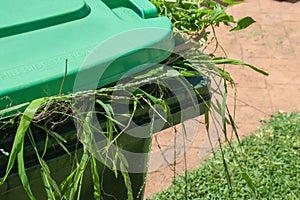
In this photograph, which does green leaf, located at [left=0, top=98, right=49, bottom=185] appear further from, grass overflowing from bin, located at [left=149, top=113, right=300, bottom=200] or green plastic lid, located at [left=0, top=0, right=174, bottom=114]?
grass overflowing from bin, located at [left=149, top=113, right=300, bottom=200]

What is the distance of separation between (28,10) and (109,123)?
463 mm

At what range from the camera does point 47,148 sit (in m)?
1.59

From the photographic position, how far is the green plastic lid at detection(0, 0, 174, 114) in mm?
1537

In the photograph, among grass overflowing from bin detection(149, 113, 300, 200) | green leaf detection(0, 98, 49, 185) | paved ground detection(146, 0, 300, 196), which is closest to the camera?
green leaf detection(0, 98, 49, 185)

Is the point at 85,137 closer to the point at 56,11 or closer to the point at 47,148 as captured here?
the point at 47,148

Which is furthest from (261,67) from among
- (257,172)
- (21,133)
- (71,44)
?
(21,133)

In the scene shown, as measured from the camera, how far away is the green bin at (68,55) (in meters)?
1.54

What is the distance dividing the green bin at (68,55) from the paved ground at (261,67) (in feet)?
4.94

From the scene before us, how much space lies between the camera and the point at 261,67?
14.4 feet

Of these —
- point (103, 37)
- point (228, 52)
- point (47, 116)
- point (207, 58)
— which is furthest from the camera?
point (228, 52)

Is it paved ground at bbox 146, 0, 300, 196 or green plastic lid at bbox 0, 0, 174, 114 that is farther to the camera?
paved ground at bbox 146, 0, 300, 196

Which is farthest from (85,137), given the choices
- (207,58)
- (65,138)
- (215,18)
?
(215,18)

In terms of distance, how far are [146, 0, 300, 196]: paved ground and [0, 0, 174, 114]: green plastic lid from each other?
1555 millimetres

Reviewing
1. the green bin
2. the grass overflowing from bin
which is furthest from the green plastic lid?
the grass overflowing from bin
